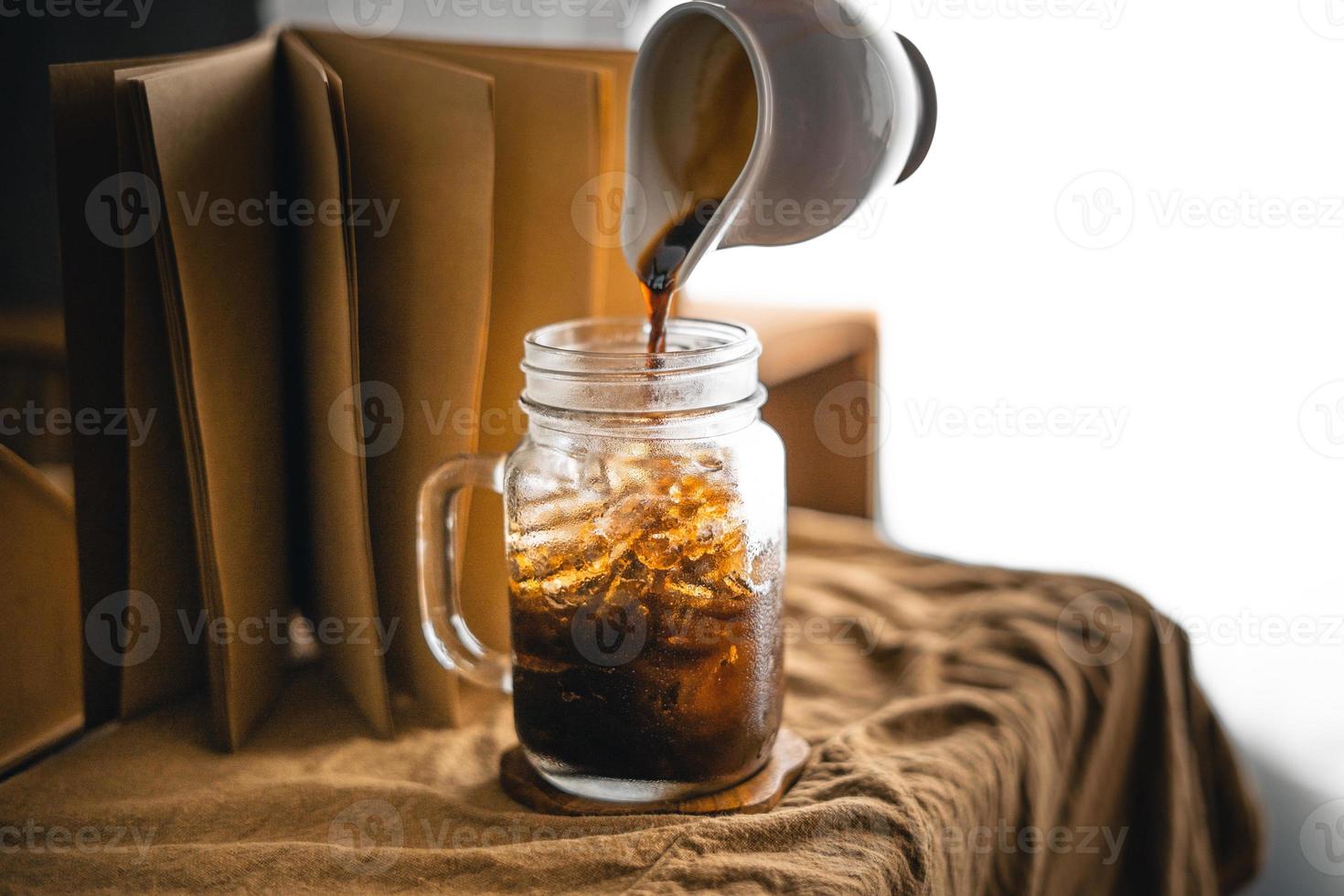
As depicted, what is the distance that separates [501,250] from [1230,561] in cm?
138

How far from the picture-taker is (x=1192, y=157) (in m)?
1.65

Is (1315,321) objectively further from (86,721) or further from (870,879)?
(86,721)

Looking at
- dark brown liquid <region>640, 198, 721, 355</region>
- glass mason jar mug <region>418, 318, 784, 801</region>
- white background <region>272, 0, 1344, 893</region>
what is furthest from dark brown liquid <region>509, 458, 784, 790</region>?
white background <region>272, 0, 1344, 893</region>

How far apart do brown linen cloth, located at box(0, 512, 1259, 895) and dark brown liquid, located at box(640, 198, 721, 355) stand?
13.8 inches

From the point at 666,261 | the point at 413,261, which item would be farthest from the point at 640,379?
the point at 413,261

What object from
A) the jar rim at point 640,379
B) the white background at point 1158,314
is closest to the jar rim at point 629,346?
the jar rim at point 640,379

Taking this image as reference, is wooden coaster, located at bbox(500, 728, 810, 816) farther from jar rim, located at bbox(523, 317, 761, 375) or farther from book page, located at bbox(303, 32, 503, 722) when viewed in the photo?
jar rim, located at bbox(523, 317, 761, 375)

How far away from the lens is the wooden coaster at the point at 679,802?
77 centimetres

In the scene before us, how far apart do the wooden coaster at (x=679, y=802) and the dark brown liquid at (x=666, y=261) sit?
13.3 inches

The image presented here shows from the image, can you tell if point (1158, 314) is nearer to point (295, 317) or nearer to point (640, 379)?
point (640, 379)

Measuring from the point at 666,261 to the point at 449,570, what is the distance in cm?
31

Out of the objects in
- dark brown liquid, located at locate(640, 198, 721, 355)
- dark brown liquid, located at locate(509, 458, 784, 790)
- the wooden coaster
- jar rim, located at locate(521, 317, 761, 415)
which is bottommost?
the wooden coaster

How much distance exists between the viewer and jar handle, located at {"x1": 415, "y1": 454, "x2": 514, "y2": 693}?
822 millimetres

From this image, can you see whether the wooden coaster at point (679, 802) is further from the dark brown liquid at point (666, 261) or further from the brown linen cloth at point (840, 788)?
the dark brown liquid at point (666, 261)
